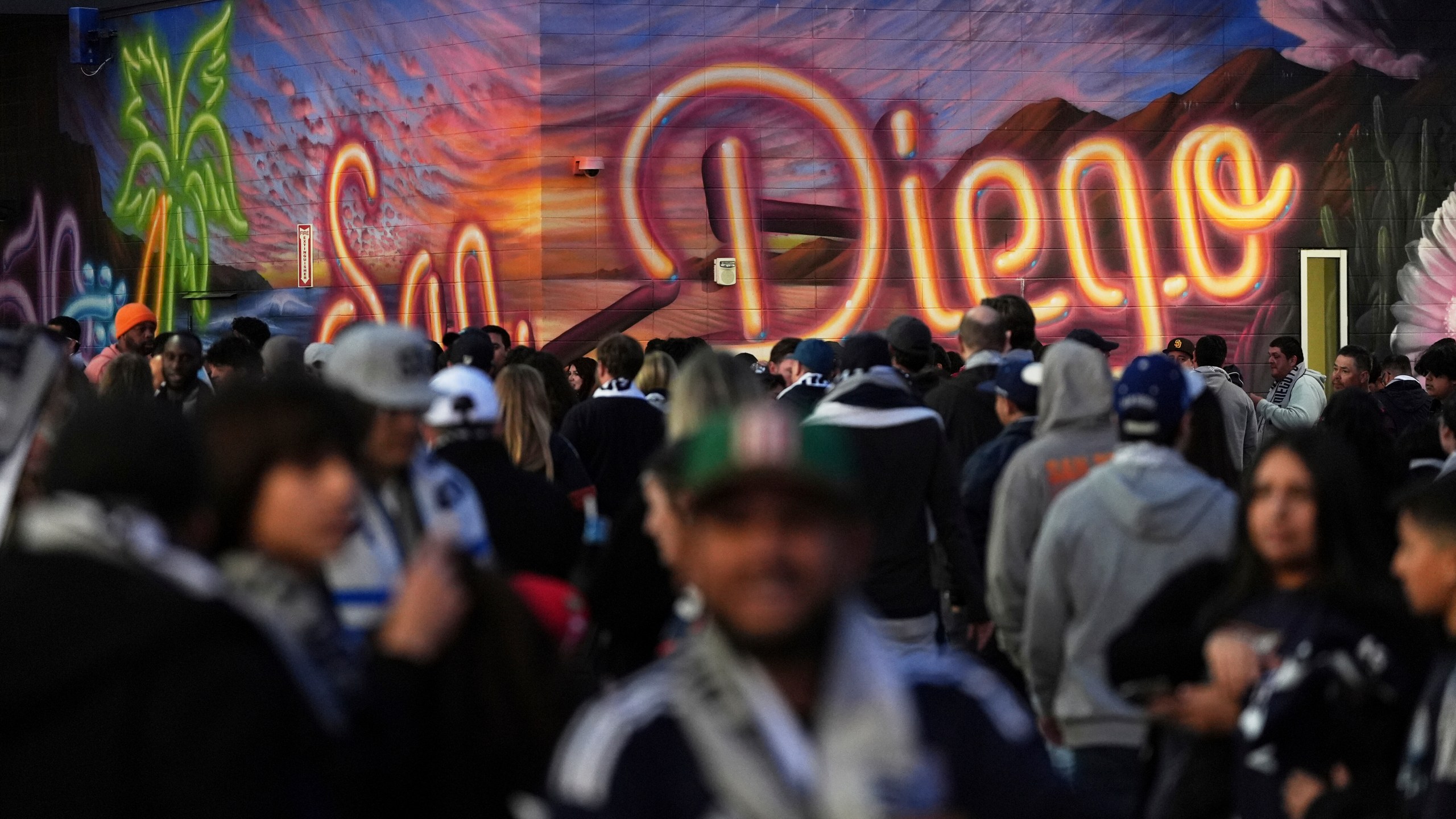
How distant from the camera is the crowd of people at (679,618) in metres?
2.00

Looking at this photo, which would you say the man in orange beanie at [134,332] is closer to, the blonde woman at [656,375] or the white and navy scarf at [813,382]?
the blonde woman at [656,375]

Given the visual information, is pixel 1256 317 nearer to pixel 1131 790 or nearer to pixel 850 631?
pixel 1131 790

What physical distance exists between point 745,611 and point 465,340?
5736mm

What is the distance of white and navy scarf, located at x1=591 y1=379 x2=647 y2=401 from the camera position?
27.5 feet

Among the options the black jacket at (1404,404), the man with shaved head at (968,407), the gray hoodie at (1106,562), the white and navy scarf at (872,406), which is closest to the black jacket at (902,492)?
the white and navy scarf at (872,406)

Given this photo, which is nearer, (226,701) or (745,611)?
(745,611)

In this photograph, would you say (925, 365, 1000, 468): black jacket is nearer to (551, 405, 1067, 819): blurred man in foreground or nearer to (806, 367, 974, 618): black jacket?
(806, 367, 974, 618): black jacket

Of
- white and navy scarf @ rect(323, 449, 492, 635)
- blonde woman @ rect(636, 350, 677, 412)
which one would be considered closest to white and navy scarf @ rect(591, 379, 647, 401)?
blonde woman @ rect(636, 350, 677, 412)

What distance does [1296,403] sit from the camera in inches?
514

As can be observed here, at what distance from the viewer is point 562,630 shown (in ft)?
10.8

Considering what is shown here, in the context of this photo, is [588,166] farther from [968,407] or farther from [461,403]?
[461,403]

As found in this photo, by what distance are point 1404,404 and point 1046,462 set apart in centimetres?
606

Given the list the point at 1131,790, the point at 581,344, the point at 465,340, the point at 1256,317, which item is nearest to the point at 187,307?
the point at 581,344

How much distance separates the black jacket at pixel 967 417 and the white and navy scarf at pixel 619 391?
1441 millimetres
